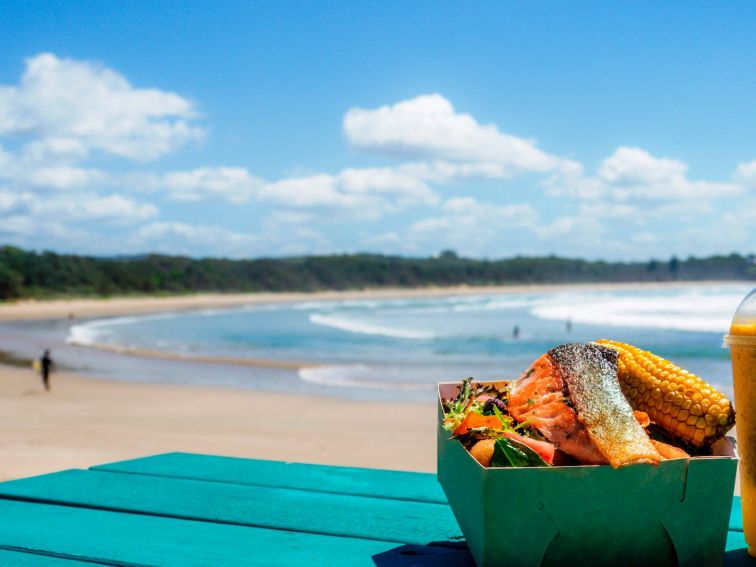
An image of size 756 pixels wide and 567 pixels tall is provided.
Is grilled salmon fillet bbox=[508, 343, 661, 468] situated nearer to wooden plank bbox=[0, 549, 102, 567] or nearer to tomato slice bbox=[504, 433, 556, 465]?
tomato slice bbox=[504, 433, 556, 465]

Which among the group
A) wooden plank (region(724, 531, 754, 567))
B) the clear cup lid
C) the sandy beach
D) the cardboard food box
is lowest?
the sandy beach

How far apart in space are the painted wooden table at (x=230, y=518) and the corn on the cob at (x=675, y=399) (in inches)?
13.0

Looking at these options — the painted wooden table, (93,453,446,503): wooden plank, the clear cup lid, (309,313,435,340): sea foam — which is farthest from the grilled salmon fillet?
(309,313,435,340): sea foam

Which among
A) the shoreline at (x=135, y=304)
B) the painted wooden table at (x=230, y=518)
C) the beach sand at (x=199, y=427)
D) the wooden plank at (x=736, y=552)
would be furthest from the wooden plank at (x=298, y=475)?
the shoreline at (x=135, y=304)

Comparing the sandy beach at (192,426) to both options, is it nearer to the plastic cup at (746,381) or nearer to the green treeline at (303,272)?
the plastic cup at (746,381)

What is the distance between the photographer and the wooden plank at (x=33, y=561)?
1.40 m

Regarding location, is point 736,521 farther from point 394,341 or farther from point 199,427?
point 394,341

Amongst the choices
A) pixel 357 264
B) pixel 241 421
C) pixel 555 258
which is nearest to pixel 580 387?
pixel 241 421

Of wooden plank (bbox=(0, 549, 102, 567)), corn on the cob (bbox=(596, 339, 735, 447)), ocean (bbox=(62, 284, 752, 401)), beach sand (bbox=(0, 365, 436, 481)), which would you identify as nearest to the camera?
corn on the cob (bbox=(596, 339, 735, 447))

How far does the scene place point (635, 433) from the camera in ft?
3.70

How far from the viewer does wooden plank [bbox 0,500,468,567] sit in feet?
4.67

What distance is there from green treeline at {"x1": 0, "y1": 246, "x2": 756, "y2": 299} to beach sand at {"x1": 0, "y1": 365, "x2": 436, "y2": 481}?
50.0 meters

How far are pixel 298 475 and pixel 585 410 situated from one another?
1154 mm

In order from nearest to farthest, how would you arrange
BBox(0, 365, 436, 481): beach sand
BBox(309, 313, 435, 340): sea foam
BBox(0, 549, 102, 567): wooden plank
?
BBox(0, 549, 102, 567): wooden plank, BBox(0, 365, 436, 481): beach sand, BBox(309, 313, 435, 340): sea foam
